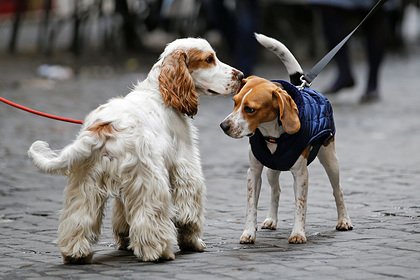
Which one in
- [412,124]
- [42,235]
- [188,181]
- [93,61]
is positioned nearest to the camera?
[188,181]

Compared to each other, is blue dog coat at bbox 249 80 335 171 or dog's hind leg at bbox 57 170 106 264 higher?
blue dog coat at bbox 249 80 335 171

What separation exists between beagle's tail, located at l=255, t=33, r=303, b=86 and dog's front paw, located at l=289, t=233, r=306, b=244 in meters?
1.07

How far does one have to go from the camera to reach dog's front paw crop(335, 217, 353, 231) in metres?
6.62

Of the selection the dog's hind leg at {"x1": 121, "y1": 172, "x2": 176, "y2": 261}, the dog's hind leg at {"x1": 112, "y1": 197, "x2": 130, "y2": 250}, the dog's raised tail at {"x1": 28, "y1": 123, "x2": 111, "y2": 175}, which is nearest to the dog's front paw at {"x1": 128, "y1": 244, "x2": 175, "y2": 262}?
the dog's hind leg at {"x1": 121, "y1": 172, "x2": 176, "y2": 261}

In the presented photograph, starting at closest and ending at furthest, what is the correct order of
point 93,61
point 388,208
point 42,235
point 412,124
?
1. point 42,235
2. point 388,208
3. point 412,124
4. point 93,61

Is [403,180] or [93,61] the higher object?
[93,61]

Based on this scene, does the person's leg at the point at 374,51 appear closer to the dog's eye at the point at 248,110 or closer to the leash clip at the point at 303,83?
the leash clip at the point at 303,83

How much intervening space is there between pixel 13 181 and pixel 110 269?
365 centimetres

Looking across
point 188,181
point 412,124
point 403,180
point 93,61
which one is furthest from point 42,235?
point 93,61

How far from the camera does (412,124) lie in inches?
484

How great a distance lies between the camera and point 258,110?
19.7 ft

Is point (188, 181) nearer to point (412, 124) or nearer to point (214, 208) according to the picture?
point (214, 208)

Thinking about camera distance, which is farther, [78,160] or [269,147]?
[269,147]

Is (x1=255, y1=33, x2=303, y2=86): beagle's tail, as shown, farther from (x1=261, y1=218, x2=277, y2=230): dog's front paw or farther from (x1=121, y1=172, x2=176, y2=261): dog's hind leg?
(x1=121, y1=172, x2=176, y2=261): dog's hind leg
